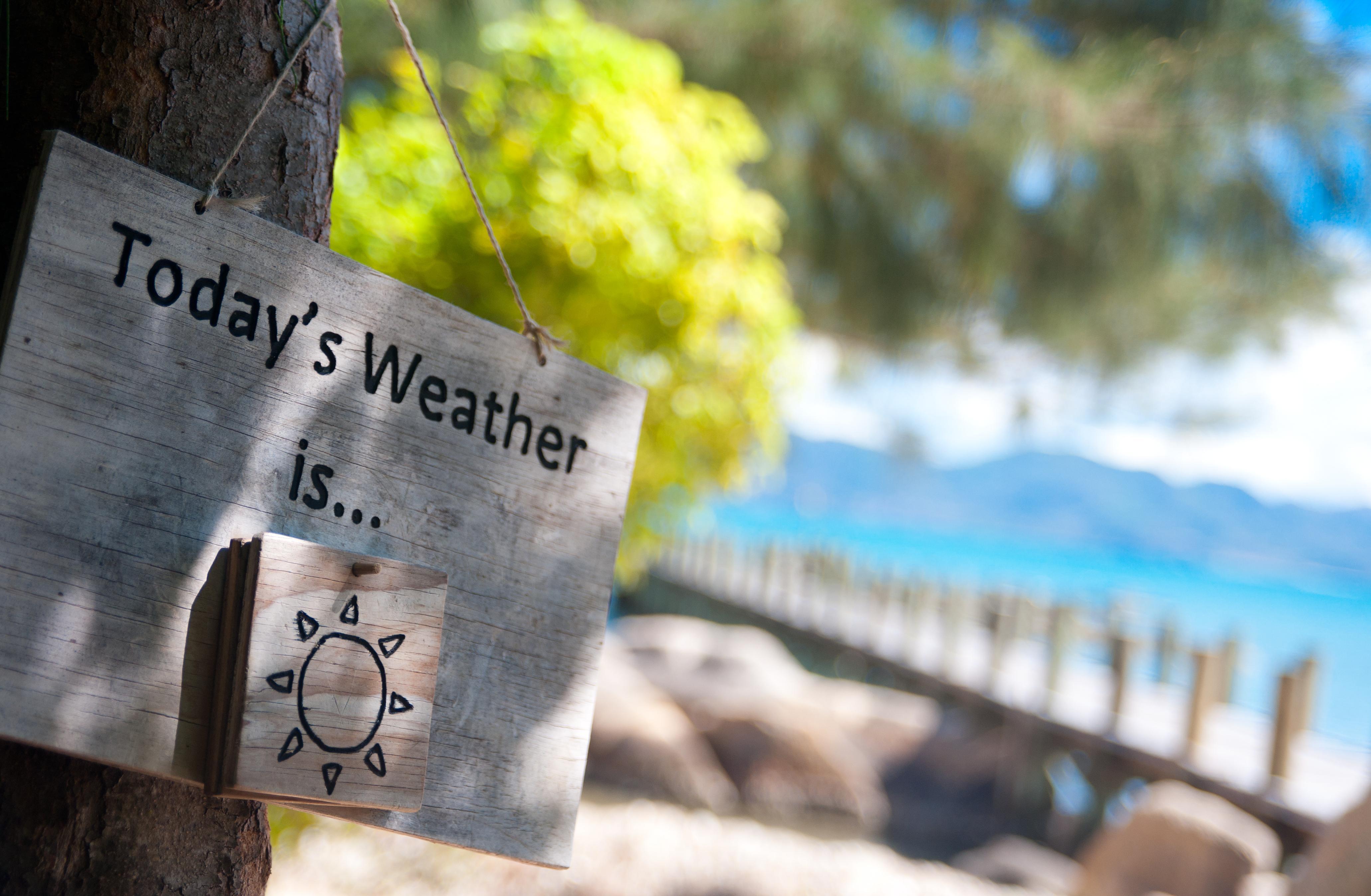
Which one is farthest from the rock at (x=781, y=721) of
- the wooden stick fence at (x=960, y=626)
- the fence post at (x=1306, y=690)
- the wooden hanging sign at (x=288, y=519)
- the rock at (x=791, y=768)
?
the wooden hanging sign at (x=288, y=519)

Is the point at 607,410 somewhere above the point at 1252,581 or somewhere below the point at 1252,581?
below

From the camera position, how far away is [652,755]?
5852 millimetres

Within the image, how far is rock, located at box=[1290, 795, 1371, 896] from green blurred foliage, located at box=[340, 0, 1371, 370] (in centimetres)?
393

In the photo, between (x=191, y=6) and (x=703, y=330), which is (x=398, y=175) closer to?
(x=703, y=330)

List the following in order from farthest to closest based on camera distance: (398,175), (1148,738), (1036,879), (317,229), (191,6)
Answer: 1. (1148,738)
2. (1036,879)
3. (398,175)
4. (317,229)
5. (191,6)

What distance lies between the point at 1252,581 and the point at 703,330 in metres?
77.3

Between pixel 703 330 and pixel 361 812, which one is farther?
pixel 703 330

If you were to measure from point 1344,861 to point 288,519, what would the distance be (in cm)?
380

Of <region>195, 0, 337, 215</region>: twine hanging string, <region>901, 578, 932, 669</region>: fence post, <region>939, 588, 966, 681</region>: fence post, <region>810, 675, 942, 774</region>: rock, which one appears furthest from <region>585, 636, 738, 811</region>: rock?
<region>901, 578, 932, 669</region>: fence post

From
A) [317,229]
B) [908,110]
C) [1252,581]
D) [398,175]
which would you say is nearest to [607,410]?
[317,229]

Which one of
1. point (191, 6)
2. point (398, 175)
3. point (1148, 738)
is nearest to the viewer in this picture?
point (191, 6)

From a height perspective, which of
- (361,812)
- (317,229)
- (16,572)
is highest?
(317,229)

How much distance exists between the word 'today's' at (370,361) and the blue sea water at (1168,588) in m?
3.53

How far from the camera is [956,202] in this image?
20.4 ft
